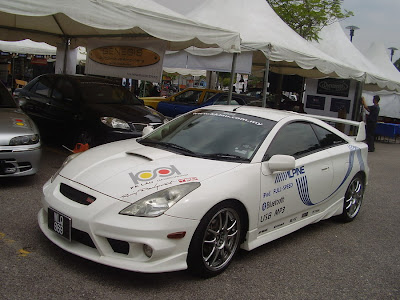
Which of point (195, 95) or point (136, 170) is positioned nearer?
point (136, 170)

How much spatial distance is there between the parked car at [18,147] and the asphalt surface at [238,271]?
0.30 metres

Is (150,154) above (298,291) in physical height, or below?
above

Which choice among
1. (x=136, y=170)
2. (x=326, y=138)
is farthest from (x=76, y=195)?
(x=326, y=138)

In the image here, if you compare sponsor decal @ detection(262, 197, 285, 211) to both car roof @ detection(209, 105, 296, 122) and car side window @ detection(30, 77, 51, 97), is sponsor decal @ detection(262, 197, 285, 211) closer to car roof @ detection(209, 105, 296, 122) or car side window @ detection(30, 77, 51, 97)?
car roof @ detection(209, 105, 296, 122)

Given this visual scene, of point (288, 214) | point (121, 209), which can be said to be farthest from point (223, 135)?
point (121, 209)

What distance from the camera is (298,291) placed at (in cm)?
332

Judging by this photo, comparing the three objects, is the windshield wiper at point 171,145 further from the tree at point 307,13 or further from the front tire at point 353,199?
the tree at point 307,13

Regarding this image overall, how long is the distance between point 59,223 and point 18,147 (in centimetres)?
231

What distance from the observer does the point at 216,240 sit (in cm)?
338

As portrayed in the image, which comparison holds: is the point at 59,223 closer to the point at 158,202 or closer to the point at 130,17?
the point at 158,202

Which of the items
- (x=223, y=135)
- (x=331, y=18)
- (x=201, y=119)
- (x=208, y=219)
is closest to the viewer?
(x=208, y=219)

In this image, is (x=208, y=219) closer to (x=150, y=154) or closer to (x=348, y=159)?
(x=150, y=154)

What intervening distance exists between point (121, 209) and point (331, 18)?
17.1 m

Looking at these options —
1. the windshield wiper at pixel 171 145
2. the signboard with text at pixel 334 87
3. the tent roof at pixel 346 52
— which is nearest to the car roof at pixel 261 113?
the windshield wiper at pixel 171 145
